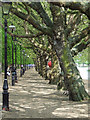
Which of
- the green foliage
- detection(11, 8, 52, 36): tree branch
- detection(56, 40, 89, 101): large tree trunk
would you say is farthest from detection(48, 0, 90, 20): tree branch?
the green foliage

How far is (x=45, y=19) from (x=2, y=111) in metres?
6.18

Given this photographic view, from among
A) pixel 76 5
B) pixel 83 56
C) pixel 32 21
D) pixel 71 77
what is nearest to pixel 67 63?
pixel 71 77

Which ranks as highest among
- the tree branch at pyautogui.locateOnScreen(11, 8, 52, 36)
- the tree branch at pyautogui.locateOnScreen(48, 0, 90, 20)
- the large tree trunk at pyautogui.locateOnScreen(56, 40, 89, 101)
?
the tree branch at pyautogui.locateOnScreen(11, 8, 52, 36)

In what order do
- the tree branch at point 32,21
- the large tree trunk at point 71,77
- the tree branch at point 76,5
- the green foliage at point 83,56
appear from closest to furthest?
the tree branch at point 76,5 → the tree branch at point 32,21 → the large tree trunk at point 71,77 → the green foliage at point 83,56

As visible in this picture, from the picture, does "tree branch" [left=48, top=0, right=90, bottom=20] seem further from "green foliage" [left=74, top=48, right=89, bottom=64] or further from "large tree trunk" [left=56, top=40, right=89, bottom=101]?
"green foliage" [left=74, top=48, right=89, bottom=64]

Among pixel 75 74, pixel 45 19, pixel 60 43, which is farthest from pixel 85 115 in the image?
pixel 45 19

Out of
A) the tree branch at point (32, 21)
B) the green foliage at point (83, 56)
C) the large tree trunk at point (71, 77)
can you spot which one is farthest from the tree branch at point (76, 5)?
the green foliage at point (83, 56)

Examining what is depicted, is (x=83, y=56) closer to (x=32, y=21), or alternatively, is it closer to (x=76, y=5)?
(x=32, y=21)

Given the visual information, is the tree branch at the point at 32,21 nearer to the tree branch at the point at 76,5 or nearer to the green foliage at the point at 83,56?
the tree branch at the point at 76,5

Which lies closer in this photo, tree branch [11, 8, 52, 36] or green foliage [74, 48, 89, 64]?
tree branch [11, 8, 52, 36]

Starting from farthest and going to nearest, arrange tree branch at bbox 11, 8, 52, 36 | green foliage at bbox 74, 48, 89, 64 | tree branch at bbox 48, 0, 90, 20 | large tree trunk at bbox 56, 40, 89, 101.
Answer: green foliage at bbox 74, 48, 89, 64 → large tree trunk at bbox 56, 40, 89, 101 → tree branch at bbox 11, 8, 52, 36 → tree branch at bbox 48, 0, 90, 20

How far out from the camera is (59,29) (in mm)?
15789

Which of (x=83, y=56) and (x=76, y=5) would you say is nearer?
(x=76, y=5)

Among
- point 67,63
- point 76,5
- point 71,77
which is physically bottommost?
point 71,77
